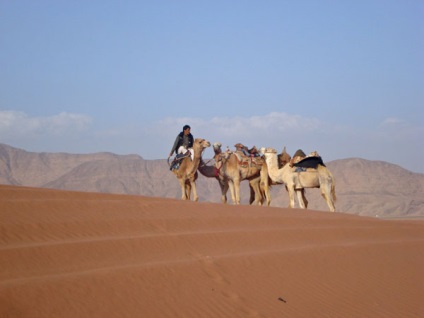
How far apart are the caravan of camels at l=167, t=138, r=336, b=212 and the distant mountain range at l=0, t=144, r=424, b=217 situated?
32.1m

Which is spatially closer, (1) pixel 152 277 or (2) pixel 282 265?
(1) pixel 152 277

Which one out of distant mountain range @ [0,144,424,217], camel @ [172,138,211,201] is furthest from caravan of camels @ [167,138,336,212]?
distant mountain range @ [0,144,424,217]

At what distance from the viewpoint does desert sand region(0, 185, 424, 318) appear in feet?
31.6

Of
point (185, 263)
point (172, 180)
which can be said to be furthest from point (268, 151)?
point (172, 180)

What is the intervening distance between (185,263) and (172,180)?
2573 inches

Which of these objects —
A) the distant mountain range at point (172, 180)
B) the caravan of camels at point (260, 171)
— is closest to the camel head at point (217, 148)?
the caravan of camels at point (260, 171)

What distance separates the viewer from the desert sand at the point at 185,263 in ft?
31.6

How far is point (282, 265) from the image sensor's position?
12789 millimetres

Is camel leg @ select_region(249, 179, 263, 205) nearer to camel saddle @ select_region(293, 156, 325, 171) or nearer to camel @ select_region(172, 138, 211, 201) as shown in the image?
camel @ select_region(172, 138, 211, 201)

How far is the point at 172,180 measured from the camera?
7681 cm

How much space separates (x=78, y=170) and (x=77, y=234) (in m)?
68.4

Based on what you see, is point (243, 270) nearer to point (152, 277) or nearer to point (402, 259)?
point (152, 277)

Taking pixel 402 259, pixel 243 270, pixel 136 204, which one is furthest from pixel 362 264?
pixel 136 204

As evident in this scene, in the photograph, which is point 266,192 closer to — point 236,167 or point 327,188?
point 236,167
